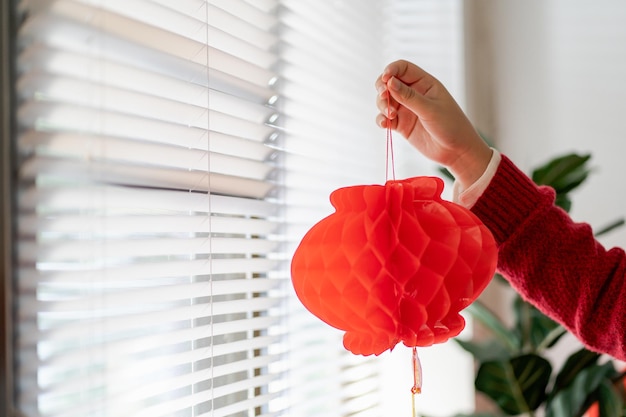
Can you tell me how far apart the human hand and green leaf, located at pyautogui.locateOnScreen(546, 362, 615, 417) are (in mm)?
529

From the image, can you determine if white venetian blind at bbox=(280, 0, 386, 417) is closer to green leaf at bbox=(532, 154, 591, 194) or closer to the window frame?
green leaf at bbox=(532, 154, 591, 194)

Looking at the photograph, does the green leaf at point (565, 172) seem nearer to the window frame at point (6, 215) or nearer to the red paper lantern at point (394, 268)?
the red paper lantern at point (394, 268)

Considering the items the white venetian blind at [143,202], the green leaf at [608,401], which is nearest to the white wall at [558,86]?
the green leaf at [608,401]

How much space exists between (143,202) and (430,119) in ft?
1.14

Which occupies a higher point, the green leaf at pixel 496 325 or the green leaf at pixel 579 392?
the green leaf at pixel 496 325

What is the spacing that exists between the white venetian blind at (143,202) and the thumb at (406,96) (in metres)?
0.26

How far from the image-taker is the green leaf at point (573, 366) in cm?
123

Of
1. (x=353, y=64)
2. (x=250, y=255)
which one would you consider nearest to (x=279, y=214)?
(x=250, y=255)

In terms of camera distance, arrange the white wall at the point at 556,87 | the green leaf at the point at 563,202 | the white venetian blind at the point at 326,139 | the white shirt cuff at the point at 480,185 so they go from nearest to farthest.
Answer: the white shirt cuff at the point at 480,185 < the white venetian blind at the point at 326,139 < the green leaf at the point at 563,202 < the white wall at the point at 556,87

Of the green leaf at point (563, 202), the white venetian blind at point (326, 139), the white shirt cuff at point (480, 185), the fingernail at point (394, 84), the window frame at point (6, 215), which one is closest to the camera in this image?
the window frame at point (6, 215)

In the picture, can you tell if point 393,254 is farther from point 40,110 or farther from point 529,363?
point 529,363

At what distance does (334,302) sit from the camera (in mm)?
583

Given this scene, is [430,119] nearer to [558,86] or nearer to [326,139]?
[326,139]

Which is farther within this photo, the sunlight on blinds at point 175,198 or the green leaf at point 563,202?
the green leaf at point 563,202
